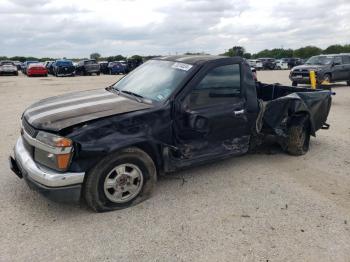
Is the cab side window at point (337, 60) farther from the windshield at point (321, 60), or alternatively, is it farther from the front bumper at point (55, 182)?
the front bumper at point (55, 182)

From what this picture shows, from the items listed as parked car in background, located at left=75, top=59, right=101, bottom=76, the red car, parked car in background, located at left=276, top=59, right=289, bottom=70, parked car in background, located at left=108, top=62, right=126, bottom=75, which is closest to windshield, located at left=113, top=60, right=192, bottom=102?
the red car

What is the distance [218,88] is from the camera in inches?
185

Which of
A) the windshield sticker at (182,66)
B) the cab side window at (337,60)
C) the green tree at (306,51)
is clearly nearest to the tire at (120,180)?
the windshield sticker at (182,66)

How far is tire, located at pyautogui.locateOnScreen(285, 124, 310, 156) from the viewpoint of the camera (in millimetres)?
5871

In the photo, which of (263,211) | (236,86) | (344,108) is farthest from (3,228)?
(344,108)

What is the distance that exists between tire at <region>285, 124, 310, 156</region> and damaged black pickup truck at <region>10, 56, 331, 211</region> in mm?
319

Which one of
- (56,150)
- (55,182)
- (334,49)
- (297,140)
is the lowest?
(297,140)

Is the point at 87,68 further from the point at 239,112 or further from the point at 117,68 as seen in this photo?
the point at 239,112

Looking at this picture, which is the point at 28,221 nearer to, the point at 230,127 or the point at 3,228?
the point at 3,228

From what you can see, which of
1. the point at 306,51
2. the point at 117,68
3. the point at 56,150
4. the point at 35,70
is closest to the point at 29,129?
the point at 56,150

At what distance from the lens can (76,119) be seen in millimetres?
3742

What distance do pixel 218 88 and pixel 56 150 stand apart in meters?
2.25

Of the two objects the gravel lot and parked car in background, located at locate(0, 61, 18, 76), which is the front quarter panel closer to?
the gravel lot

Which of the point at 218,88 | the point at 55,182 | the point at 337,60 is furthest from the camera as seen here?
the point at 337,60
